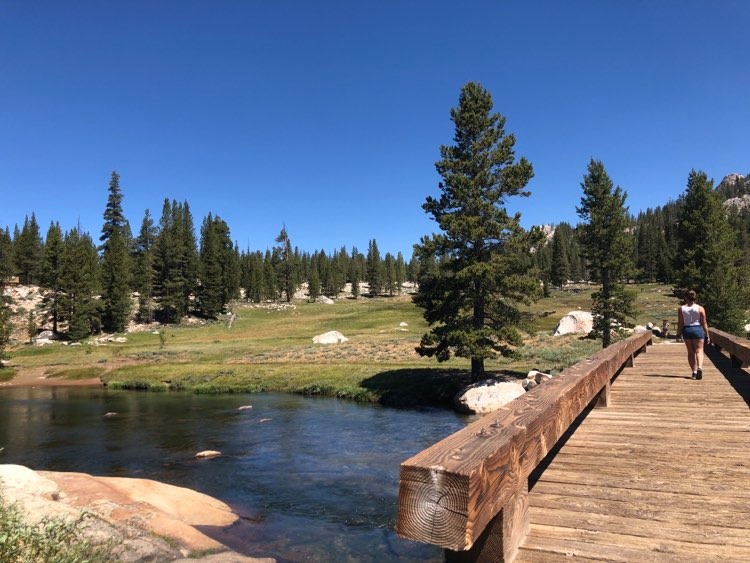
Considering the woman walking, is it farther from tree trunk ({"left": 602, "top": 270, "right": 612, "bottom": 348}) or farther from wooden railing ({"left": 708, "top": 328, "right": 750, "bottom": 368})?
tree trunk ({"left": 602, "top": 270, "right": 612, "bottom": 348})

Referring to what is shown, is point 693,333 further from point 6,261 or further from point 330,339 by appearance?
point 6,261

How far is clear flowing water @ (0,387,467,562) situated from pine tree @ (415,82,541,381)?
228 inches

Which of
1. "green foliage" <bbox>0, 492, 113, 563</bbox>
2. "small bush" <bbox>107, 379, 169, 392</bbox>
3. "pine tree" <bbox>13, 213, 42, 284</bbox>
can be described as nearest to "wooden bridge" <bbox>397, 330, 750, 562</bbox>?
"green foliage" <bbox>0, 492, 113, 563</bbox>

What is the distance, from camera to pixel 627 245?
38312mm

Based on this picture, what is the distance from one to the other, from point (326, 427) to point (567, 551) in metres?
21.8

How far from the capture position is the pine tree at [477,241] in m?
28.3

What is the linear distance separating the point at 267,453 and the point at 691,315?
15714mm

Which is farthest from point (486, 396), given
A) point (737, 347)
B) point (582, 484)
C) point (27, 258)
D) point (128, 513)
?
point (27, 258)

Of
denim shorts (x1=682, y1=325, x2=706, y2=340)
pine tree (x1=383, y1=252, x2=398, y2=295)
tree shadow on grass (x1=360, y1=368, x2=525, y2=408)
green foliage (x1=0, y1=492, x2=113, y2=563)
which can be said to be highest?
pine tree (x1=383, y1=252, x2=398, y2=295)

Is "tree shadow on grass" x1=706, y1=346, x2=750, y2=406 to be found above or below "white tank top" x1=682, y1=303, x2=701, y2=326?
below

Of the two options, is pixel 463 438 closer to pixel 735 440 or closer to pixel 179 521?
pixel 735 440

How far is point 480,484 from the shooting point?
95.3 inches

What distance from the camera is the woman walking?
39.3 feet

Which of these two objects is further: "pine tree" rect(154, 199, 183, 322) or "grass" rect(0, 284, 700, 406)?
"pine tree" rect(154, 199, 183, 322)
